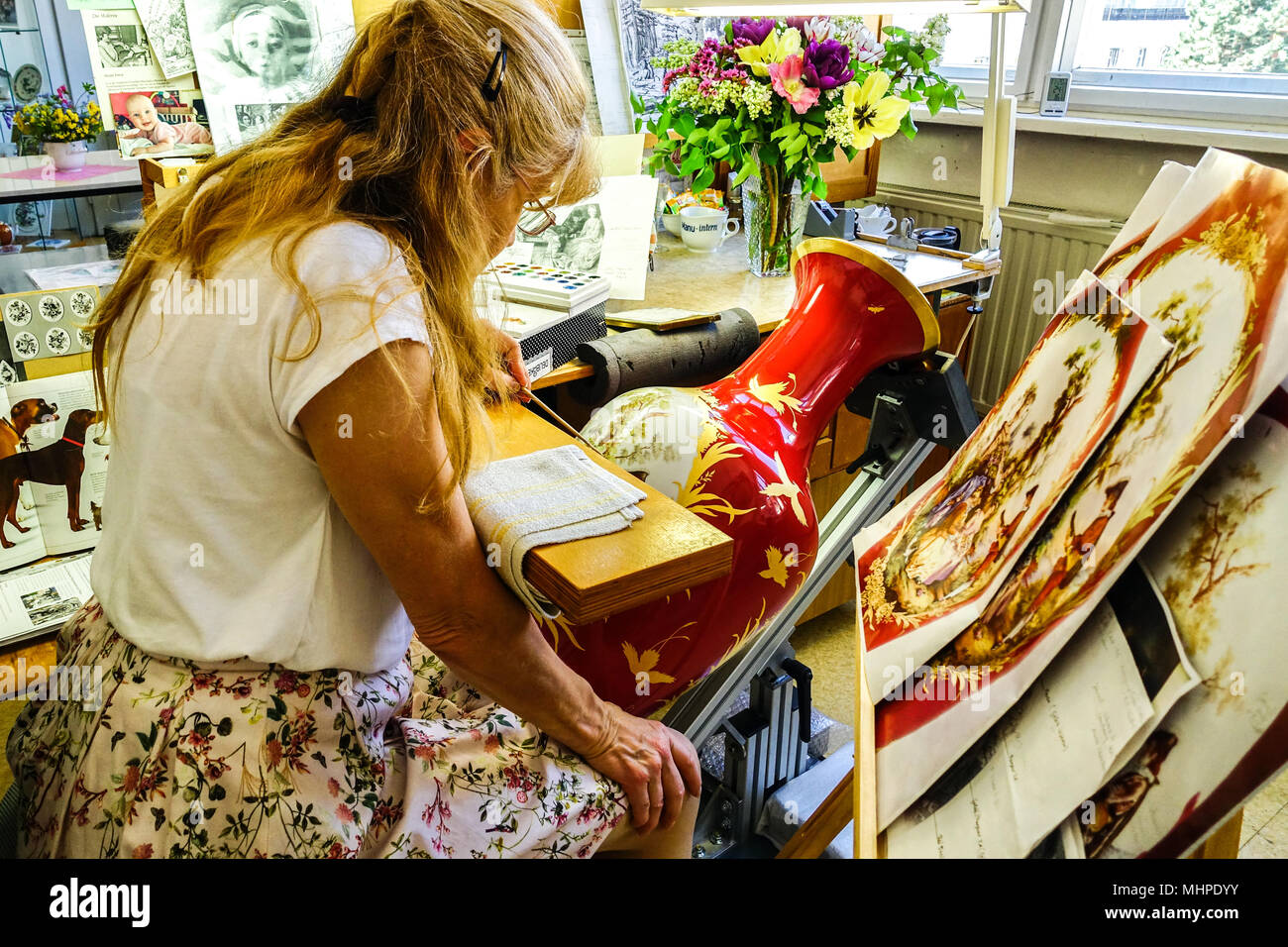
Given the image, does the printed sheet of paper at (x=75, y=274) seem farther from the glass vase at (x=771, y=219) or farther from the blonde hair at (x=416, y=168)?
the glass vase at (x=771, y=219)

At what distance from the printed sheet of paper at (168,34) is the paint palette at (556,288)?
58 centimetres

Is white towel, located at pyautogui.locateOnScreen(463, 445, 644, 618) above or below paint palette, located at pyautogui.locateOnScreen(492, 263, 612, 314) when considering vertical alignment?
below

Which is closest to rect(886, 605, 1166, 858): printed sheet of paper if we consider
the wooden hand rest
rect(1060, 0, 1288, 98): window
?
the wooden hand rest

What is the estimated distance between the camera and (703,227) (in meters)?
1.94

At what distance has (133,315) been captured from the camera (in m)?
0.77

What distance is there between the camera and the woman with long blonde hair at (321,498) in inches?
28.1

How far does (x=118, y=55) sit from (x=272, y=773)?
1180 millimetres

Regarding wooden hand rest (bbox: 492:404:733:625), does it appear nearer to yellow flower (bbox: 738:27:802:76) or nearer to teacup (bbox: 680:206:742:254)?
yellow flower (bbox: 738:27:802:76)

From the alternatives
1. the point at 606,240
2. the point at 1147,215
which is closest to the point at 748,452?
the point at 1147,215

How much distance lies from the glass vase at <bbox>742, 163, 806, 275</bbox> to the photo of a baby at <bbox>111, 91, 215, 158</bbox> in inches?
37.6

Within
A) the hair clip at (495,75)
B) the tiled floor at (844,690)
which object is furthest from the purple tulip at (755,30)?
the tiled floor at (844,690)

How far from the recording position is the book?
1.29 metres
